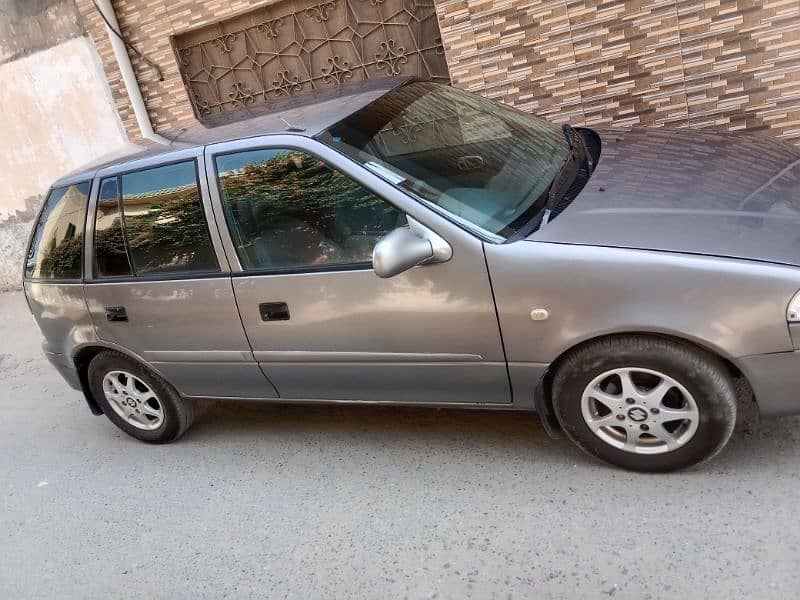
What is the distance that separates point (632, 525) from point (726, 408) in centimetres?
58

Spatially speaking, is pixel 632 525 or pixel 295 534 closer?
pixel 632 525

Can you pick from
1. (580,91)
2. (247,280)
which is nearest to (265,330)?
(247,280)

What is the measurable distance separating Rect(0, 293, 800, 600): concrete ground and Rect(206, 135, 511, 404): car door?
444 millimetres

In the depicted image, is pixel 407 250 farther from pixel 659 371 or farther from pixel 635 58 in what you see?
pixel 635 58

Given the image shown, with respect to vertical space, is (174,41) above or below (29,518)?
above

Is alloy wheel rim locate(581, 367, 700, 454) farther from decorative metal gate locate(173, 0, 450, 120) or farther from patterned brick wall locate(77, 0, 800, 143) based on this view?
decorative metal gate locate(173, 0, 450, 120)

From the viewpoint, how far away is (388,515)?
3375 mm

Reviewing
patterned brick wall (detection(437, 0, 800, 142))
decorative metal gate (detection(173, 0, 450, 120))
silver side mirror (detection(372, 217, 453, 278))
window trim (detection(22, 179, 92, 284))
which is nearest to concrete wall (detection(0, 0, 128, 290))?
decorative metal gate (detection(173, 0, 450, 120))

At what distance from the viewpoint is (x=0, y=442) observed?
5.19m

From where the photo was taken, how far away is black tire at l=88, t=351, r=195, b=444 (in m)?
4.33

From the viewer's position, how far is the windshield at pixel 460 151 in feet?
10.7

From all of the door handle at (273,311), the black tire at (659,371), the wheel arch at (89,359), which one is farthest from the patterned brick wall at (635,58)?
the wheel arch at (89,359)

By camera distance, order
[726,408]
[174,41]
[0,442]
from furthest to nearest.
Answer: [174,41] < [0,442] < [726,408]

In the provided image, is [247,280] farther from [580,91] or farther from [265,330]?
[580,91]
